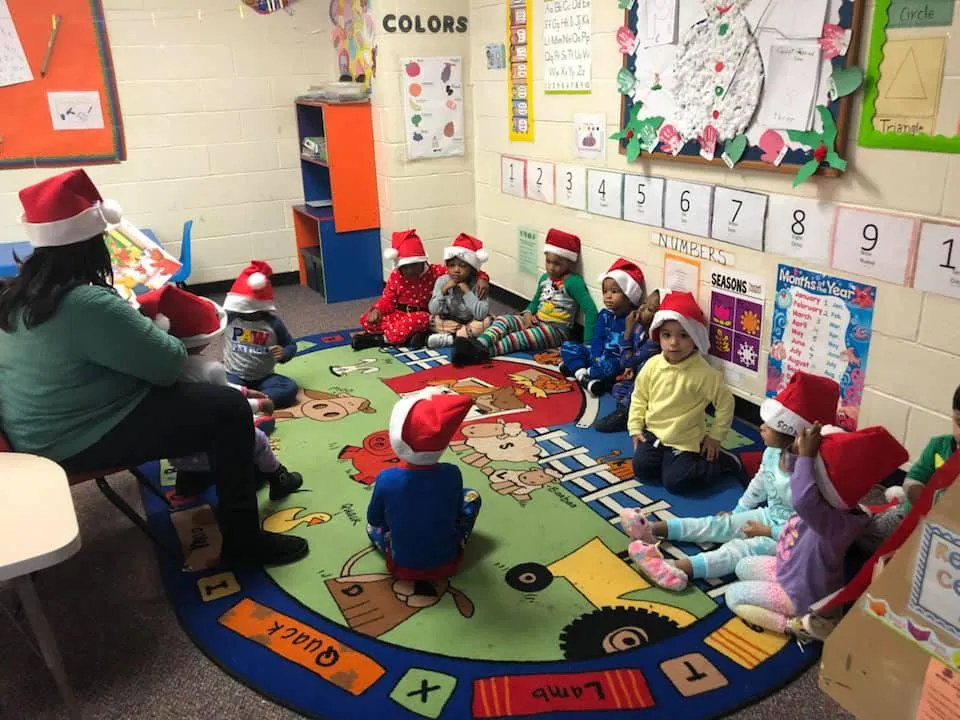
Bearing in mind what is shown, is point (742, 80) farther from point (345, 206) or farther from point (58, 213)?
point (345, 206)

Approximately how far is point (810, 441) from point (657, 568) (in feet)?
1.98

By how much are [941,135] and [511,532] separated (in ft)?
5.53

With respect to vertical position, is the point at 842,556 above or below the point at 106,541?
above

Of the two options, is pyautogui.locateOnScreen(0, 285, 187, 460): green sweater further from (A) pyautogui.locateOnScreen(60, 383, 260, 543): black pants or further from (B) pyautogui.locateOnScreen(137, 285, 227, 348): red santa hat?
(B) pyautogui.locateOnScreen(137, 285, 227, 348): red santa hat

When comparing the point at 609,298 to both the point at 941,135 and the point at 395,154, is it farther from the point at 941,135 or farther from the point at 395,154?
the point at 395,154

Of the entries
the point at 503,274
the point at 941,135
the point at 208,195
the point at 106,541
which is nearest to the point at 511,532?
the point at 106,541

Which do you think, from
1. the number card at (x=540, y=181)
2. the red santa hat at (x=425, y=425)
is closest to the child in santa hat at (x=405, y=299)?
the number card at (x=540, y=181)

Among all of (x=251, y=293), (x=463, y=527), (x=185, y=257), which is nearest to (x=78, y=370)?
(x=463, y=527)

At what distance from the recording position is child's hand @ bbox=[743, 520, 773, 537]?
2215 millimetres

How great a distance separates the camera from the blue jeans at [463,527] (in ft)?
7.41

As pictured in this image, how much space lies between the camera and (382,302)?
4.22m

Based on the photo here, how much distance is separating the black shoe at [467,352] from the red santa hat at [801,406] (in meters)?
1.89

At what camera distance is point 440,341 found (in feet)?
13.2

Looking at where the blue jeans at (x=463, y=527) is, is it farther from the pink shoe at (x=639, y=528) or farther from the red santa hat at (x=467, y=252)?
the red santa hat at (x=467, y=252)
